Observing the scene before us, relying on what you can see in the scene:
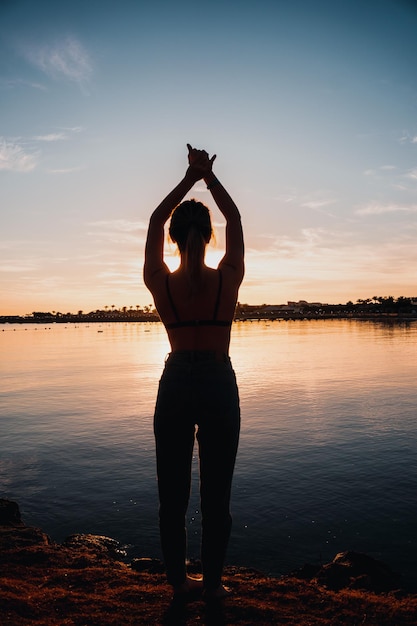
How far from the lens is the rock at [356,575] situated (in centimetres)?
527

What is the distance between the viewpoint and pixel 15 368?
3966 centimetres

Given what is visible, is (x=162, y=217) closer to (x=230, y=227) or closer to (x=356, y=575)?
(x=230, y=227)

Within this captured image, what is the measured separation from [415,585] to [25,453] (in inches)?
419

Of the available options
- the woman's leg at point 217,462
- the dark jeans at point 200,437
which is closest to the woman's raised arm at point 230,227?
the dark jeans at point 200,437

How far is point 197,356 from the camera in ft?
11.7

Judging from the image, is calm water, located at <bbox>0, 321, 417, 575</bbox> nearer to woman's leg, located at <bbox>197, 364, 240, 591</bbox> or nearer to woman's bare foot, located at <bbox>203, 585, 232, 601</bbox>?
woman's bare foot, located at <bbox>203, 585, 232, 601</bbox>

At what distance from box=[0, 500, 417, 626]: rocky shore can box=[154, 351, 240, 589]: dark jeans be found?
0.59 meters

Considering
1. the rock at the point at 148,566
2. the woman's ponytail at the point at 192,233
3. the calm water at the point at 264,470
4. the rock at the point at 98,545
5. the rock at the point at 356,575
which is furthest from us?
the calm water at the point at 264,470

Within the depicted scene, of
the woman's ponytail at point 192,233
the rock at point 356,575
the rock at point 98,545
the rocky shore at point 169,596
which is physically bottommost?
the rock at point 98,545

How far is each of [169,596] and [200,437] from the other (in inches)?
69.7

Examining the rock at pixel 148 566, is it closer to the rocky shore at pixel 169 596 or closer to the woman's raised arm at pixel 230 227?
the rocky shore at pixel 169 596

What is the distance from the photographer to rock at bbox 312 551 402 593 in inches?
208

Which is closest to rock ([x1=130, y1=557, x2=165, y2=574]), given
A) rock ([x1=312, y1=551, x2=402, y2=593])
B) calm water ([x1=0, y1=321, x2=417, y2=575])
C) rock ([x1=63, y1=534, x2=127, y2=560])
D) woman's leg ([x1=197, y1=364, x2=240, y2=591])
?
rock ([x1=63, y1=534, x2=127, y2=560])

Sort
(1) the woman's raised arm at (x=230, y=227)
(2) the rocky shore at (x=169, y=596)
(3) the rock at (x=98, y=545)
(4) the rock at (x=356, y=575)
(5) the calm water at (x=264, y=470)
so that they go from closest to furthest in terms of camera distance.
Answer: (1) the woman's raised arm at (x=230, y=227), (2) the rocky shore at (x=169, y=596), (4) the rock at (x=356, y=575), (3) the rock at (x=98, y=545), (5) the calm water at (x=264, y=470)
